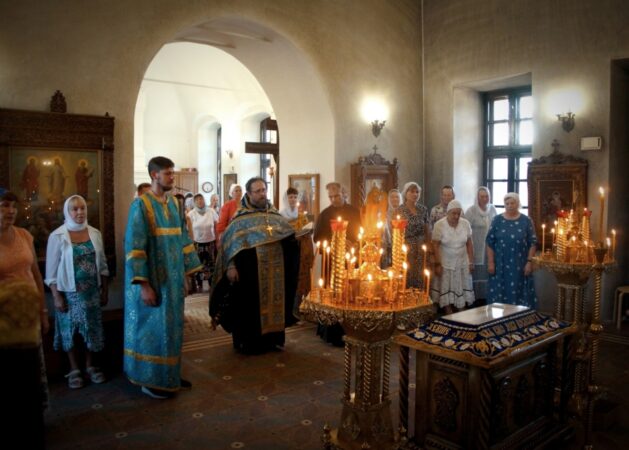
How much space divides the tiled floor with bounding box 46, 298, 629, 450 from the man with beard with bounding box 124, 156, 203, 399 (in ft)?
0.73

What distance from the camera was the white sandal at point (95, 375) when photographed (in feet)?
16.4

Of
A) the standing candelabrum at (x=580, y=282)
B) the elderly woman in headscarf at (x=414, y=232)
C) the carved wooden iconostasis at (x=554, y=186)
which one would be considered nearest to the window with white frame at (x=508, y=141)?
the carved wooden iconostasis at (x=554, y=186)

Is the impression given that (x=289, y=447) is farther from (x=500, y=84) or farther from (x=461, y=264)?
(x=500, y=84)

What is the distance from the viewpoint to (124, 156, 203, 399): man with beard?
15.1 feet

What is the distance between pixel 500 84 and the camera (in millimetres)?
8922

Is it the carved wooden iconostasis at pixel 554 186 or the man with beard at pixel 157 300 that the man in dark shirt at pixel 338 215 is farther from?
the carved wooden iconostasis at pixel 554 186

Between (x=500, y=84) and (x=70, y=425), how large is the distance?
7.60m

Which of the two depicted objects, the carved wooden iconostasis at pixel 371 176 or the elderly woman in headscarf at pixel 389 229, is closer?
the elderly woman in headscarf at pixel 389 229

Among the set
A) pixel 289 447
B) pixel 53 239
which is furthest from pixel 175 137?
pixel 289 447

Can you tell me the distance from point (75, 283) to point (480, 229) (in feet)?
17.4

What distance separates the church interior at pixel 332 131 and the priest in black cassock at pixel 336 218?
15 centimetres

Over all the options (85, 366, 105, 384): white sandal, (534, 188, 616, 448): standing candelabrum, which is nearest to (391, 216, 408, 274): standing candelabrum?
(534, 188, 616, 448): standing candelabrum

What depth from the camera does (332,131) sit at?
8.15m

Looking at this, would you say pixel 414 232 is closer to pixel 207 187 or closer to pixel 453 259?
pixel 453 259
